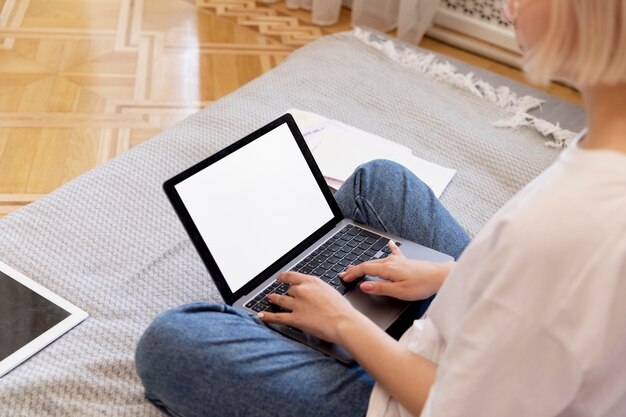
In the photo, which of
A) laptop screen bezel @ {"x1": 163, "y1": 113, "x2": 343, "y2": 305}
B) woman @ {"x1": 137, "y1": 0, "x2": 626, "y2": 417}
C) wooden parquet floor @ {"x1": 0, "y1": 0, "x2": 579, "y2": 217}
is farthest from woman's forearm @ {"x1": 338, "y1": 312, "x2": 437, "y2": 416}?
wooden parquet floor @ {"x1": 0, "y1": 0, "x2": 579, "y2": 217}

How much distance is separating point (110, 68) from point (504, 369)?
6.12 ft

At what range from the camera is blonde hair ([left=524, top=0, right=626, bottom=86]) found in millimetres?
610

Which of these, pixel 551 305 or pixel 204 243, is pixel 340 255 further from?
pixel 551 305

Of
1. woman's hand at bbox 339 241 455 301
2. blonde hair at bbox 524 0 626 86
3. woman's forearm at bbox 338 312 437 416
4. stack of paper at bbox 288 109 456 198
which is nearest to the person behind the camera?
blonde hair at bbox 524 0 626 86

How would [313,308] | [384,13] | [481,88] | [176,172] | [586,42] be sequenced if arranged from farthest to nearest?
[384,13], [481,88], [176,172], [313,308], [586,42]

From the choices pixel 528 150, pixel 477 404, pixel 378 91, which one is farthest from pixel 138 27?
pixel 477 404

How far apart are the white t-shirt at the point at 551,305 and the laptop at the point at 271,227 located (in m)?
0.33

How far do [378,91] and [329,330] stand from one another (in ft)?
3.22

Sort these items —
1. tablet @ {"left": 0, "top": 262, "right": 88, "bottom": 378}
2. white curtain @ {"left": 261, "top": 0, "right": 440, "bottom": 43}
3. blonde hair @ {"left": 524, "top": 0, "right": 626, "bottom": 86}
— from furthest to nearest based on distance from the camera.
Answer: white curtain @ {"left": 261, "top": 0, "right": 440, "bottom": 43}, tablet @ {"left": 0, "top": 262, "right": 88, "bottom": 378}, blonde hair @ {"left": 524, "top": 0, "right": 626, "bottom": 86}

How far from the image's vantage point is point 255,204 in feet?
3.88

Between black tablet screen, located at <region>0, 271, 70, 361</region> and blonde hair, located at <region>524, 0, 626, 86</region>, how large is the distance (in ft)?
2.80

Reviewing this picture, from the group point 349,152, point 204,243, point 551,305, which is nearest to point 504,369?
point 551,305

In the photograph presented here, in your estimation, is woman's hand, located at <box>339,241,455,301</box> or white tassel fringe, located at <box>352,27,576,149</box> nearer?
woman's hand, located at <box>339,241,455,301</box>

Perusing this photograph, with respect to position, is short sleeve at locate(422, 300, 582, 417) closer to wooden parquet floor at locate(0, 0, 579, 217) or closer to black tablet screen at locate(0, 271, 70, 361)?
black tablet screen at locate(0, 271, 70, 361)
